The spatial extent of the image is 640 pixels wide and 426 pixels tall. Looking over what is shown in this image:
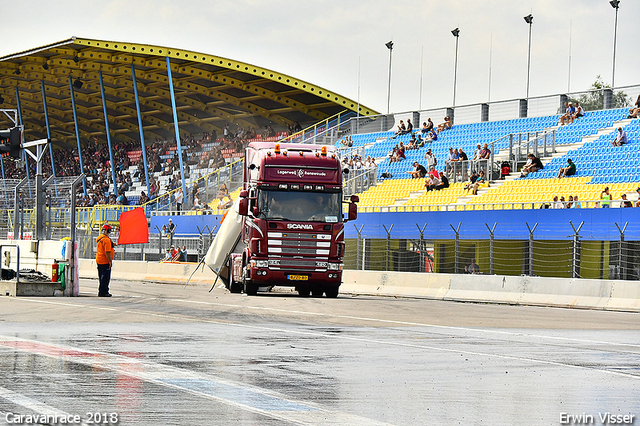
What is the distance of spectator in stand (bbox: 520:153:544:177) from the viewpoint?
36.5m

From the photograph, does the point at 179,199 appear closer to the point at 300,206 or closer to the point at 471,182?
the point at 471,182

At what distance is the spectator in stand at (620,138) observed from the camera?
3538 centimetres

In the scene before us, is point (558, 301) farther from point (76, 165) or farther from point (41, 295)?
point (76, 165)

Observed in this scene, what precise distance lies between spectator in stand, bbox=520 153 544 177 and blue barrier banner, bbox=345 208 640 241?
6088 millimetres

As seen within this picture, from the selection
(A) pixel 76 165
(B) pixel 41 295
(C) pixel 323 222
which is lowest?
(B) pixel 41 295

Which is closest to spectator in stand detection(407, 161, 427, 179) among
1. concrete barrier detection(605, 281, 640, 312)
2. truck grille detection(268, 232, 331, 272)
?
truck grille detection(268, 232, 331, 272)

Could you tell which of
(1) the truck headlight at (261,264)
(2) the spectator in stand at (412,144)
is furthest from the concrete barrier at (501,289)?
(2) the spectator in stand at (412,144)

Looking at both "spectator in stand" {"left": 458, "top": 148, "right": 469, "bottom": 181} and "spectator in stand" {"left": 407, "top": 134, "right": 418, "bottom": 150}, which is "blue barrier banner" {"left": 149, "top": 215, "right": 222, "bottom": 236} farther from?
"spectator in stand" {"left": 458, "top": 148, "right": 469, "bottom": 181}

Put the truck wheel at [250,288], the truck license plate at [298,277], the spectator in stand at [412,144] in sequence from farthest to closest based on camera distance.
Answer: the spectator in stand at [412,144], the truck wheel at [250,288], the truck license plate at [298,277]

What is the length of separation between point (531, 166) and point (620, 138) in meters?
3.47

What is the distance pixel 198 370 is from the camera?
912 centimetres

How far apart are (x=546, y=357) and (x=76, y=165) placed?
7010 cm

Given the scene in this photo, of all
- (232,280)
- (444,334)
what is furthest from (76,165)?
(444,334)

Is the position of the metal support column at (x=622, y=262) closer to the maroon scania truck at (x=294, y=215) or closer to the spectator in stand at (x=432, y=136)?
the maroon scania truck at (x=294, y=215)
